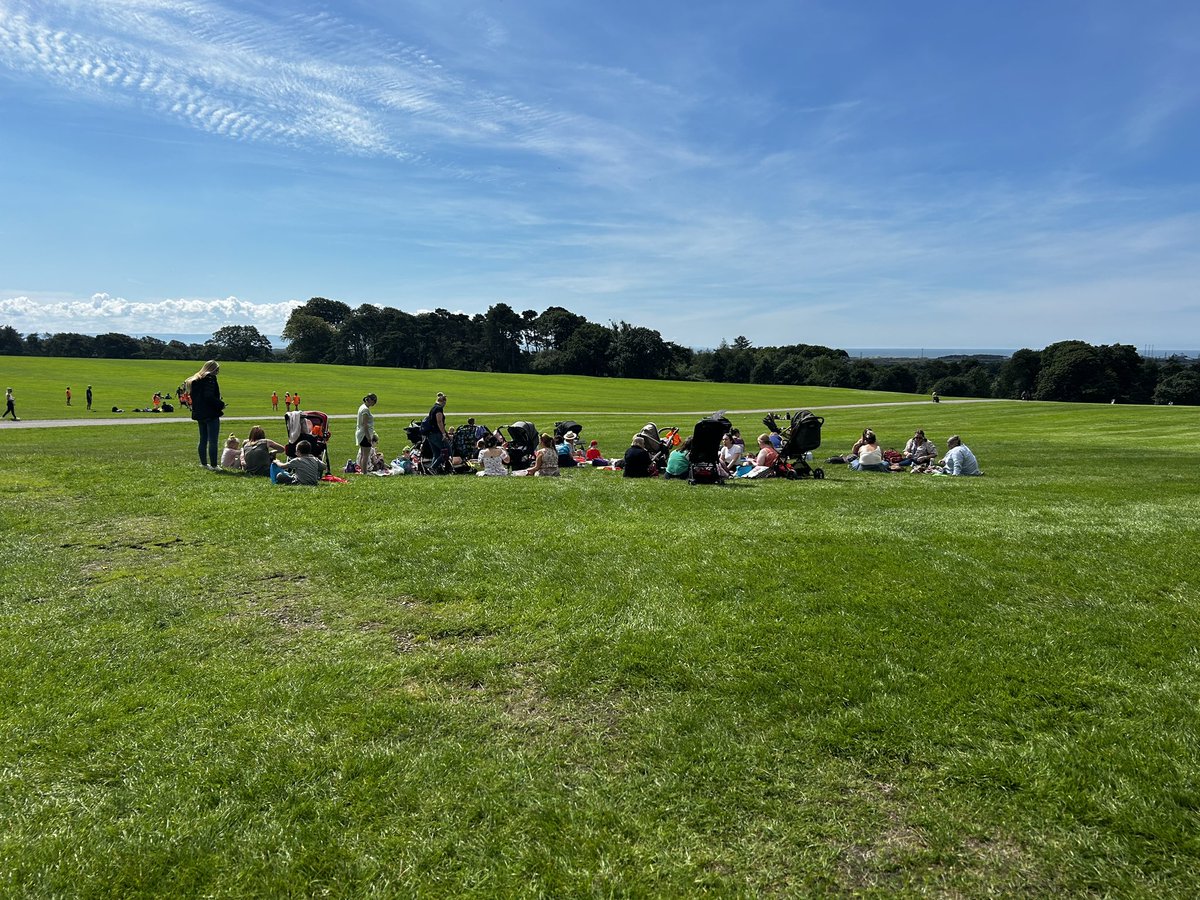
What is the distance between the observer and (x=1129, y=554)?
7570 mm

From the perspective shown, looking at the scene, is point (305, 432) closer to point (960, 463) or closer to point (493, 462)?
point (493, 462)

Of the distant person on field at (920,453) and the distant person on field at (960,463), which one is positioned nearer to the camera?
the distant person on field at (960,463)

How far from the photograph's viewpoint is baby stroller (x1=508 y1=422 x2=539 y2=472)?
51.9ft

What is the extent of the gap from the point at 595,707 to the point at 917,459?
48.4 feet

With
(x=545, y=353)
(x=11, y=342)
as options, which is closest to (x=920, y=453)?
(x=545, y=353)

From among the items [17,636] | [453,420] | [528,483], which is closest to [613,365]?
[453,420]

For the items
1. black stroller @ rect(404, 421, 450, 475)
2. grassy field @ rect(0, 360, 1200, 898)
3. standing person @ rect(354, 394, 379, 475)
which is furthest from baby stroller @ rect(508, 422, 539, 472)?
grassy field @ rect(0, 360, 1200, 898)

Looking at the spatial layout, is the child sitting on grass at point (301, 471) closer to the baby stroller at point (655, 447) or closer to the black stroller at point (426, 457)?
the black stroller at point (426, 457)

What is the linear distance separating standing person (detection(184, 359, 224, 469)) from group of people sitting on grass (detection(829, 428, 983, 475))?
14.6m

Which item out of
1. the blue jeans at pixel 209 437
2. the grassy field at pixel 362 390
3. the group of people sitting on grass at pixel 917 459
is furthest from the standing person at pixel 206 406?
the grassy field at pixel 362 390

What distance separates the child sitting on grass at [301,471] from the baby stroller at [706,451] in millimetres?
7093

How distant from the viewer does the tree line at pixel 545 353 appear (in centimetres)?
11169

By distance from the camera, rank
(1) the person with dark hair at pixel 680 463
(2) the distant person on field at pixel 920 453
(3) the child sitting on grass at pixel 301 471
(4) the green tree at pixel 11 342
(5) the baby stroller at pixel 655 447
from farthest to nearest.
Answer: (4) the green tree at pixel 11 342, (2) the distant person on field at pixel 920 453, (5) the baby stroller at pixel 655 447, (1) the person with dark hair at pixel 680 463, (3) the child sitting on grass at pixel 301 471

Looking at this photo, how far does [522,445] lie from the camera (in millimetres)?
16469
